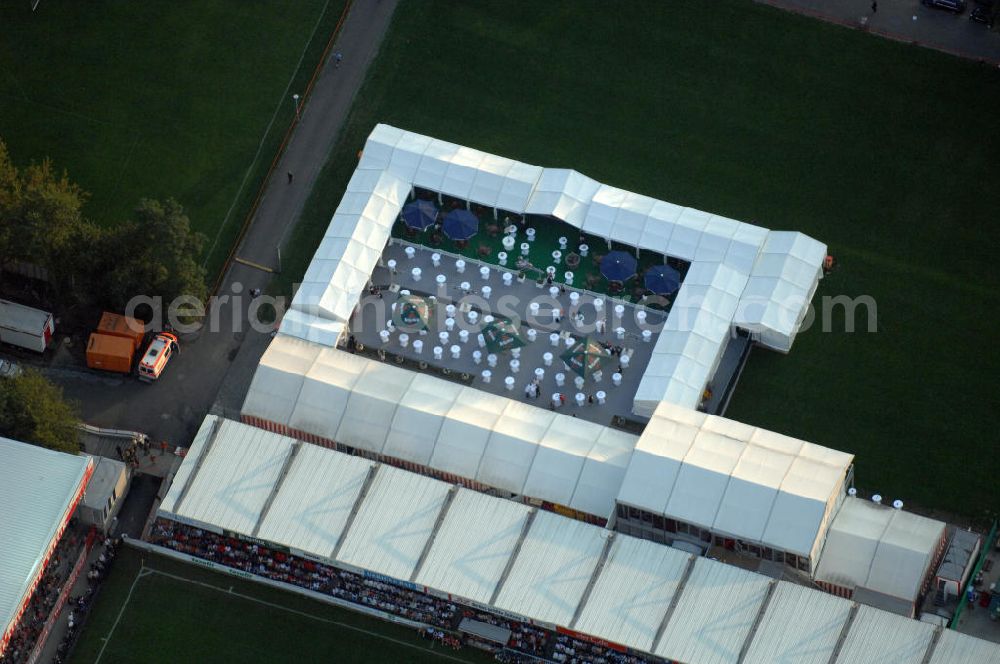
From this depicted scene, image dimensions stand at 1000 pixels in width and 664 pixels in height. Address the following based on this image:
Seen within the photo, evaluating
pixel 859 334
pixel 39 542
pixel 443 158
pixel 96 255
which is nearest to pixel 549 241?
pixel 443 158

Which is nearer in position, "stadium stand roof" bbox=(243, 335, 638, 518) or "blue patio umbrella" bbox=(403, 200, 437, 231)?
"stadium stand roof" bbox=(243, 335, 638, 518)

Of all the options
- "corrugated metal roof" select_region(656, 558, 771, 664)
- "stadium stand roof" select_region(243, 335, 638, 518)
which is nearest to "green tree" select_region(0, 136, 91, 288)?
"stadium stand roof" select_region(243, 335, 638, 518)

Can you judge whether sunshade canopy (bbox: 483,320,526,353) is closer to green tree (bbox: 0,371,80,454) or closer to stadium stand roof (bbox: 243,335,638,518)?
stadium stand roof (bbox: 243,335,638,518)

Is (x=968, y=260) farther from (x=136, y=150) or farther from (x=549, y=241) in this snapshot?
(x=136, y=150)

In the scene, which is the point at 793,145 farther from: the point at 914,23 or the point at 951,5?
the point at 951,5

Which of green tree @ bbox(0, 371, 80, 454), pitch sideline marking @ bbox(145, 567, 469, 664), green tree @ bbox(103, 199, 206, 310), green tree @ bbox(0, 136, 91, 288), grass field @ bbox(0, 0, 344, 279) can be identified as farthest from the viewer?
grass field @ bbox(0, 0, 344, 279)

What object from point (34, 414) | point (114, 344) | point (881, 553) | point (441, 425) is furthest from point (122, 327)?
point (881, 553)
